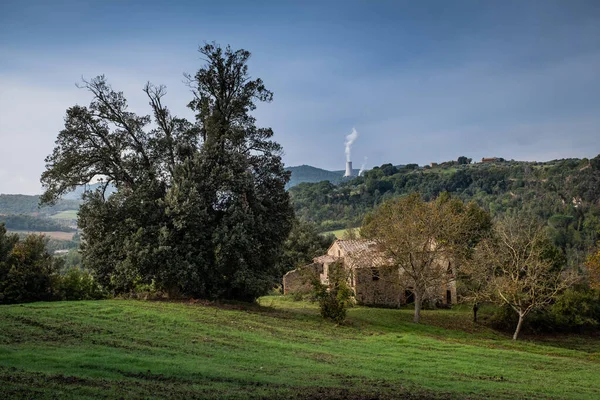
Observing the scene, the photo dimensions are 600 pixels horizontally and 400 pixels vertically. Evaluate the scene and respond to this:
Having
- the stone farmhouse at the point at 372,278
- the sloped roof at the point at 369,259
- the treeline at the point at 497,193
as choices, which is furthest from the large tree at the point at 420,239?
the treeline at the point at 497,193

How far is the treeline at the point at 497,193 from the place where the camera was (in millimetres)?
111562

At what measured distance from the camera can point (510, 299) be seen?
38438 millimetres

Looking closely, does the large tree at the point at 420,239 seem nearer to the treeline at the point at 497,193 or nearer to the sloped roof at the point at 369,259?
the sloped roof at the point at 369,259

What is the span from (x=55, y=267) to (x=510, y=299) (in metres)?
34.9

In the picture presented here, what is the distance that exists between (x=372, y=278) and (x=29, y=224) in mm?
138751

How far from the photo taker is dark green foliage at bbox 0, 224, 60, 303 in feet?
87.2

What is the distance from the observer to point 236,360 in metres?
16.2

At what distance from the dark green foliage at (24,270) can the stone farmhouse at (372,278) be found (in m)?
20.9

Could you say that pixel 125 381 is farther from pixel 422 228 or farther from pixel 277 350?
pixel 422 228

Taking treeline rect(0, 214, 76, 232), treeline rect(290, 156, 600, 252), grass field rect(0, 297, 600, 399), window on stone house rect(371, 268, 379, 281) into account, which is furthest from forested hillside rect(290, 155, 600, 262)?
grass field rect(0, 297, 600, 399)

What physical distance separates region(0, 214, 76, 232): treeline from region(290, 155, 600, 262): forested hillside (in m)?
85.3

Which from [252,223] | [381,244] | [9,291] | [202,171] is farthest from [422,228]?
[9,291]

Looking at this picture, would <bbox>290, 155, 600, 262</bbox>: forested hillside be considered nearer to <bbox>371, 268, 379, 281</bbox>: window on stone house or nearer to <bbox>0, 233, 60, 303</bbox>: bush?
<bbox>371, 268, 379, 281</bbox>: window on stone house

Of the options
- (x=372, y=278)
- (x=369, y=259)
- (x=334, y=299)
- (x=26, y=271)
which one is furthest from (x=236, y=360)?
(x=372, y=278)
